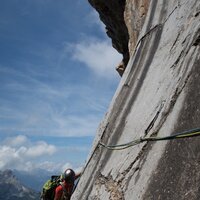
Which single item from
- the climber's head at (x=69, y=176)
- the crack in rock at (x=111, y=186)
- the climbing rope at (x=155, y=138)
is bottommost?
the crack in rock at (x=111, y=186)

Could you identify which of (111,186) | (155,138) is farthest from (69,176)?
(155,138)

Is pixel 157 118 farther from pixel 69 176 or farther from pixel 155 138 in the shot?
pixel 69 176

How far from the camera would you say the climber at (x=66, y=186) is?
13.6m

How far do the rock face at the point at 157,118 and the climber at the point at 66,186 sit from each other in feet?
16.3

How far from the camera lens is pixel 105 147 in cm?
800

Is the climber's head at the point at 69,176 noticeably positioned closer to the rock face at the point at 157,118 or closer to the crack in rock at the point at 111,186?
the rock face at the point at 157,118

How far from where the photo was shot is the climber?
13570mm

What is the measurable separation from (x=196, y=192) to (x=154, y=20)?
6405 mm

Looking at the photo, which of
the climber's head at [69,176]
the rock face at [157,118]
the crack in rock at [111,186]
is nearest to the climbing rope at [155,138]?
the rock face at [157,118]

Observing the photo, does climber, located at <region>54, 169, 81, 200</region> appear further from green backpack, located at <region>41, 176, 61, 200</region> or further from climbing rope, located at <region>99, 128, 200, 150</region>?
climbing rope, located at <region>99, 128, 200, 150</region>

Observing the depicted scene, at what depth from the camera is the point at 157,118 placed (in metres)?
6.25

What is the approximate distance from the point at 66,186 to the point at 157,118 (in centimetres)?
858

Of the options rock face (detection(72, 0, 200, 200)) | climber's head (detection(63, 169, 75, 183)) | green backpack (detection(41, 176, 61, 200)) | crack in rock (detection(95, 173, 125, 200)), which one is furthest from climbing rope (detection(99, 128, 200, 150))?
green backpack (detection(41, 176, 61, 200))

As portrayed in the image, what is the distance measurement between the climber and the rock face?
498 cm
